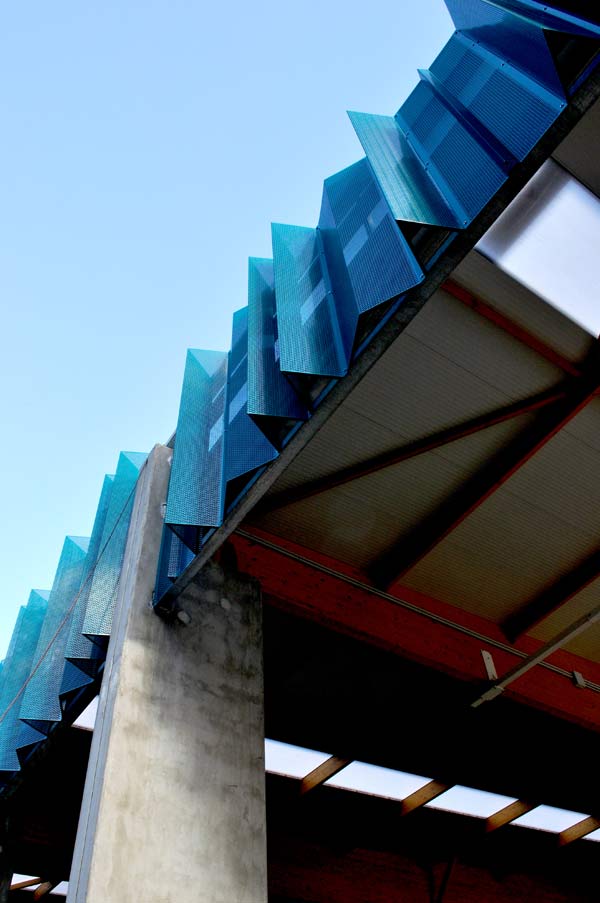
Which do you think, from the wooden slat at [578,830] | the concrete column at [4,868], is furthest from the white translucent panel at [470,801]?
the concrete column at [4,868]

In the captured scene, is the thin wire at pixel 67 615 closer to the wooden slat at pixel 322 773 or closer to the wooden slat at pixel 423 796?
the wooden slat at pixel 322 773

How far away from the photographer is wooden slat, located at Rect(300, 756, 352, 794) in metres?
12.3

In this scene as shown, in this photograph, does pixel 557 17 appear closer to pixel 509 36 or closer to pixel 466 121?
pixel 509 36

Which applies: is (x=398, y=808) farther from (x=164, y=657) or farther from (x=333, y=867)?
(x=164, y=657)

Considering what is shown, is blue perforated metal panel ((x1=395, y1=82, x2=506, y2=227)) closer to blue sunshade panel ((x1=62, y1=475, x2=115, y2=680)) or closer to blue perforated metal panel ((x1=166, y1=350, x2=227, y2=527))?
blue perforated metal panel ((x1=166, y1=350, x2=227, y2=527))

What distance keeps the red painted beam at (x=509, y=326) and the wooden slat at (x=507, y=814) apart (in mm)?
10061

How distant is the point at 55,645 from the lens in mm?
10008

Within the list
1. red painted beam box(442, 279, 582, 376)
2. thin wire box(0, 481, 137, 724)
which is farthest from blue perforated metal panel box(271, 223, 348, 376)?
thin wire box(0, 481, 137, 724)

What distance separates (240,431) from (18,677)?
295 inches

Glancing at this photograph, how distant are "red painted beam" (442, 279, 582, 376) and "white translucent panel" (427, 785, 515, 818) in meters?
9.02

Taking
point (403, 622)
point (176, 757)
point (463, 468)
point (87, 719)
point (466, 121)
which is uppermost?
point (463, 468)

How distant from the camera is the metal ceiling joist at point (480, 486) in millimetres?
7988

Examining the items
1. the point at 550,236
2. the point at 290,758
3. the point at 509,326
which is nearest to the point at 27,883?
the point at 290,758

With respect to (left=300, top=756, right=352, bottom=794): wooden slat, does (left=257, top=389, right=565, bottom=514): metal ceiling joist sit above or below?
above
